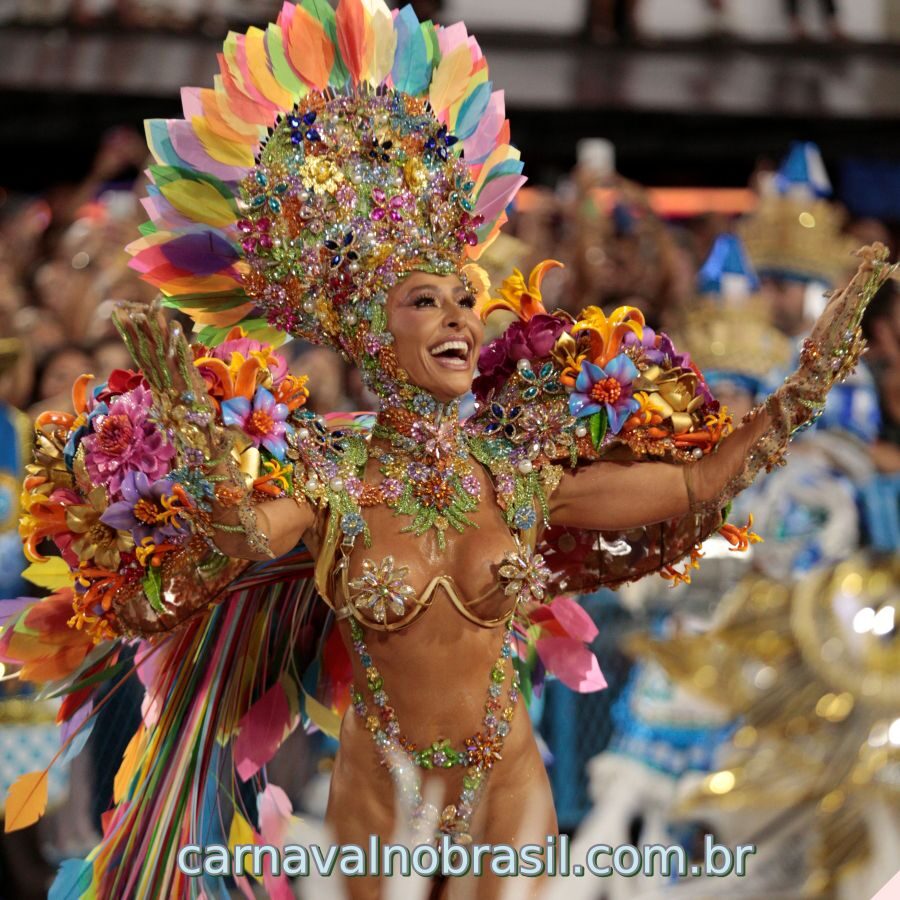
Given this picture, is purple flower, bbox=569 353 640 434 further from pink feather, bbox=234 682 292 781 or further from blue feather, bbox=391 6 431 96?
pink feather, bbox=234 682 292 781

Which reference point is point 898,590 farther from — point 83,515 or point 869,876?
point 83,515

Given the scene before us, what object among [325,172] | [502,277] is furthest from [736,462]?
[502,277]

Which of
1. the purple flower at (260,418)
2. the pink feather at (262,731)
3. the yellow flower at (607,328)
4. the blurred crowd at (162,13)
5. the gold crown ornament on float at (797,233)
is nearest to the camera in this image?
the purple flower at (260,418)

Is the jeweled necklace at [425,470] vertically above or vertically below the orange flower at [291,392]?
below

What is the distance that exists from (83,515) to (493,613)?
643 millimetres

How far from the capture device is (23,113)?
26.7 ft

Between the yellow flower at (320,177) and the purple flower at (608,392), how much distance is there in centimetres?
48

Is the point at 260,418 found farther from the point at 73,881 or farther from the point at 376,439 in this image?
the point at 73,881

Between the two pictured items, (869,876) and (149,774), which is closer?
(149,774)

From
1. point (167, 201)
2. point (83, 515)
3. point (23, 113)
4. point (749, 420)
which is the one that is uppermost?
point (167, 201)

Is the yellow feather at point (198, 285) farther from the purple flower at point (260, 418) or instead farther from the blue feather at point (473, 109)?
the blue feather at point (473, 109)

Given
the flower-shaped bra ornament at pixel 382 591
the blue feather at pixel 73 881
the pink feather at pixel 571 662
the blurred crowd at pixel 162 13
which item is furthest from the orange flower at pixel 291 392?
the blurred crowd at pixel 162 13

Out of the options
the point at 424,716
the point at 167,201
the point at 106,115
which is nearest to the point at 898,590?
the point at 424,716

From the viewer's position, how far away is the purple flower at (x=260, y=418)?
2297 millimetres
